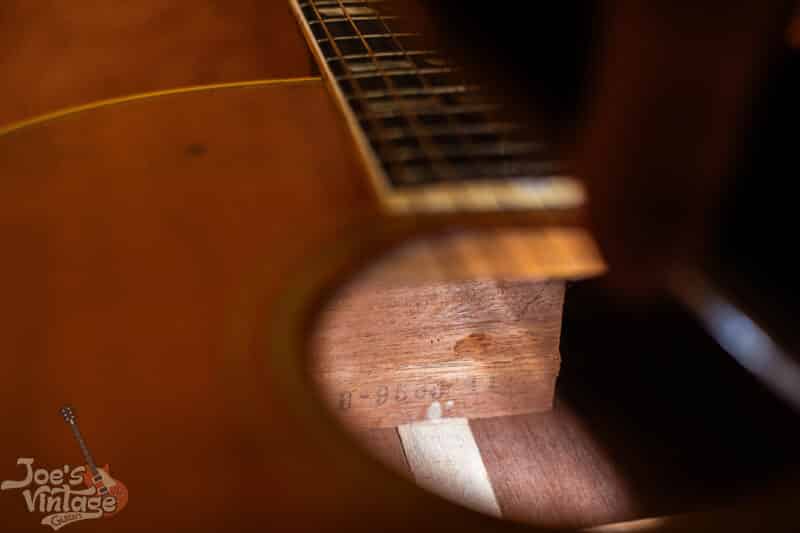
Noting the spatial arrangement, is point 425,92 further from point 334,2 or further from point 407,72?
point 334,2

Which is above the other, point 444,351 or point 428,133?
point 428,133

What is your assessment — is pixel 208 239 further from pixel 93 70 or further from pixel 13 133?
pixel 93 70

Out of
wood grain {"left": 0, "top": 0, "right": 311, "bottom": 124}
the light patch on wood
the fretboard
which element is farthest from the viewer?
wood grain {"left": 0, "top": 0, "right": 311, "bottom": 124}

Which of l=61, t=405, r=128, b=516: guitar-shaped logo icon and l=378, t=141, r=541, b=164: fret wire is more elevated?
l=378, t=141, r=541, b=164: fret wire

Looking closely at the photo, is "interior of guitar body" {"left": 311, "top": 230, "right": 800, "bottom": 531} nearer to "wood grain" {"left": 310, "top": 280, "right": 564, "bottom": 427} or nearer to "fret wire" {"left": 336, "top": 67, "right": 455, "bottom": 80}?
"wood grain" {"left": 310, "top": 280, "right": 564, "bottom": 427}

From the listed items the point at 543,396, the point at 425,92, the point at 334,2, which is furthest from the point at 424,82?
the point at 543,396

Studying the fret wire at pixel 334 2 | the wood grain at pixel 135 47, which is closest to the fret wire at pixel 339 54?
the fret wire at pixel 334 2

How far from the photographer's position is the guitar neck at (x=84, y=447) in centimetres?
50

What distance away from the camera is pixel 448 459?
0.82m

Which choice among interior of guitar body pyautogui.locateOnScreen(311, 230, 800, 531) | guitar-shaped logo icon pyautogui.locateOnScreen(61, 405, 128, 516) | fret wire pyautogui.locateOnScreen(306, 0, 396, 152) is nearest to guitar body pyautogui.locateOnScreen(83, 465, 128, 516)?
guitar-shaped logo icon pyautogui.locateOnScreen(61, 405, 128, 516)

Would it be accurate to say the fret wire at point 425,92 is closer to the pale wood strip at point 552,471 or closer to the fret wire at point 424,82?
the fret wire at point 424,82

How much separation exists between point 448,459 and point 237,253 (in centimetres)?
37

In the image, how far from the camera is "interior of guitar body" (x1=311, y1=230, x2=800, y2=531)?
653 mm

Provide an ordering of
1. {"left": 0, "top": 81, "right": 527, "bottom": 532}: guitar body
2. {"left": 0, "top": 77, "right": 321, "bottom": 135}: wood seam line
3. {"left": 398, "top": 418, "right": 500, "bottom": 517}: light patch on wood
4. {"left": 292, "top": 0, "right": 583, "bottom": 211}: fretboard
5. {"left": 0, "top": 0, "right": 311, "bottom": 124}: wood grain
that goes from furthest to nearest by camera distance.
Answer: {"left": 0, "top": 0, "right": 311, "bottom": 124}: wood grain
{"left": 398, "top": 418, "right": 500, "bottom": 517}: light patch on wood
{"left": 0, "top": 77, "right": 321, "bottom": 135}: wood seam line
{"left": 292, "top": 0, "right": 583, "bottom": 211}: fretboard
{"left": 0, "top": 81, "right": 527, "bottom": 532}: guitar body
